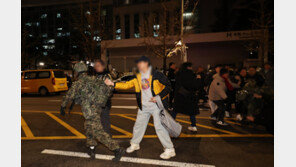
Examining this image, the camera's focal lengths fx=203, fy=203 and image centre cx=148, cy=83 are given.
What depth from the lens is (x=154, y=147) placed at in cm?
430

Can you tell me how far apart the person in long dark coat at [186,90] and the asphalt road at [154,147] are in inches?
27.1

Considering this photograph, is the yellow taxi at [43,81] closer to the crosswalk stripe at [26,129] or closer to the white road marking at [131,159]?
the crosswalk stripe at [26,129]

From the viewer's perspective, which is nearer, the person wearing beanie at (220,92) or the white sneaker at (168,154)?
the white sneaker at (168,154)

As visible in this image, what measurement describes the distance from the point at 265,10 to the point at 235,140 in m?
14.9

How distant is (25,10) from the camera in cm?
6488

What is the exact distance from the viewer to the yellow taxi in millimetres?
13406

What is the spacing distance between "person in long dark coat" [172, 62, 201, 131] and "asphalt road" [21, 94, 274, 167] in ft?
2.26

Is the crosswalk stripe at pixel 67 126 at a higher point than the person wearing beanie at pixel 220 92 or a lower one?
lower

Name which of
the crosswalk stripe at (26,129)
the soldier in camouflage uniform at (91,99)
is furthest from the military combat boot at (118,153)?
the crosswalk stripe at (26,129)

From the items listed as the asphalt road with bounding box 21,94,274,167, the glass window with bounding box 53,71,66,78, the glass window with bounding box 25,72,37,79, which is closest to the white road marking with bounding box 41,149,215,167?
the asphalt road with bounding box 21,94,274,167

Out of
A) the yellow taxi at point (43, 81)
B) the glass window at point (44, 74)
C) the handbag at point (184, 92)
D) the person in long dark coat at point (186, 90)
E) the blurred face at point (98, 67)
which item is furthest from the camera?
the glass window at point (44, 74)

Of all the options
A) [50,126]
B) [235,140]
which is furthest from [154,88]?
[50,126]

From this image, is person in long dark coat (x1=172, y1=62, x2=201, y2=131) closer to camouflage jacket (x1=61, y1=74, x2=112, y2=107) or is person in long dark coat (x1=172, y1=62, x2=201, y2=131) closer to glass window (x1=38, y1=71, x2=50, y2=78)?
camouflage jacket (x1=61, y1=74, x2=112, y2=107)

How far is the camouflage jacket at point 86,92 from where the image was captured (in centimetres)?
346
